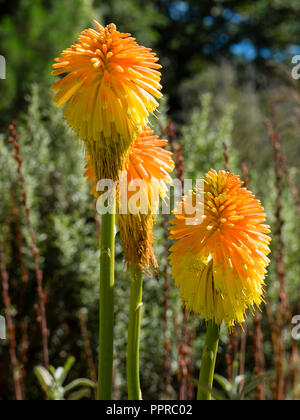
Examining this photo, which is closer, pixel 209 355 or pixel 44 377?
pixel 209 355

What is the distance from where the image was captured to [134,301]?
85cm

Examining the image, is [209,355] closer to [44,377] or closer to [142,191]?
[142,191]

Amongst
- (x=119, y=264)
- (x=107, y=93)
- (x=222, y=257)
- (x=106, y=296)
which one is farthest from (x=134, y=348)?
(x=119, y=264)

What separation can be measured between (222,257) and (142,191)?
19 centimetres

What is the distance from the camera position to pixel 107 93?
2.47ft

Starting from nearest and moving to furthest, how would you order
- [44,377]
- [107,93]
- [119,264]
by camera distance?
[107,93] → [44,377] → [119,264]

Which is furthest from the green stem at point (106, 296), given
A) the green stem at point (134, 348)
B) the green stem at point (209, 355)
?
the green stem at point (209, 355)

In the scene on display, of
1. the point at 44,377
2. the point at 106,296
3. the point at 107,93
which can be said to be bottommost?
the point at 44,377

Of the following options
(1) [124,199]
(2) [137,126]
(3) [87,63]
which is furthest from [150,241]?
(3) [87,63]

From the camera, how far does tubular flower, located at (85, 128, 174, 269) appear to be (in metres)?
0.85

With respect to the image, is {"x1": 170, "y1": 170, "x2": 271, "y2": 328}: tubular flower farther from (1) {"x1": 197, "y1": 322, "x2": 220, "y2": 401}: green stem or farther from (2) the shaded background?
(2) the shaded background

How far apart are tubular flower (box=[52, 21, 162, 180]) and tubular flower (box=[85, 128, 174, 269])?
0.07m

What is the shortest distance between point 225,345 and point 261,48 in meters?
16.8

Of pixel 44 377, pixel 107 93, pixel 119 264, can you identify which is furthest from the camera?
pixel 119 264
